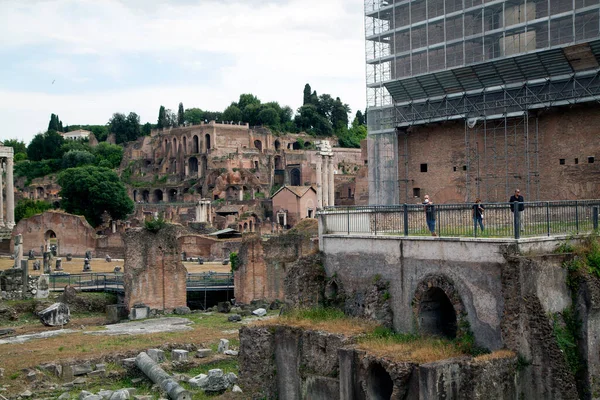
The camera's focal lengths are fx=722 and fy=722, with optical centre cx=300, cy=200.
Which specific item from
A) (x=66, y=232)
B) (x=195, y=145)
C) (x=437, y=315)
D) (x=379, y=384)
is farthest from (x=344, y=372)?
(x=195, y=145)

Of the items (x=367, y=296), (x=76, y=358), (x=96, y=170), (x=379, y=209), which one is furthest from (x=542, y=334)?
(x=96, y=170)

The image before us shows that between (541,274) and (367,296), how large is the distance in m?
3.81

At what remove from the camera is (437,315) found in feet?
46.4

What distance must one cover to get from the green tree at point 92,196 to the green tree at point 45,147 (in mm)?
43360

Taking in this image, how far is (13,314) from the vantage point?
27.2m

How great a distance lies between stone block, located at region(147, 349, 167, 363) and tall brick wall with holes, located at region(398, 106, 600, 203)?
1183cm

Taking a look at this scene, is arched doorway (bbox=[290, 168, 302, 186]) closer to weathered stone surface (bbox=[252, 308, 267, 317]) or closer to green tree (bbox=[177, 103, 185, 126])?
green tree (bbox=[177, 103, 185, 126])

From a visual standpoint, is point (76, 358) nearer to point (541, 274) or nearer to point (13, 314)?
point (13, 314)

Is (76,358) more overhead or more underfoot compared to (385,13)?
more underfoot

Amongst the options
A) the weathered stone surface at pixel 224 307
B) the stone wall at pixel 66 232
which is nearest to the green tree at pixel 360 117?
the stone wall at pixel 66 232

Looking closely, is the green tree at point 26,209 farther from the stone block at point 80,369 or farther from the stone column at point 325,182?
the stone block at point 80,369

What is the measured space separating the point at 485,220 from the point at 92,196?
56.5 meters

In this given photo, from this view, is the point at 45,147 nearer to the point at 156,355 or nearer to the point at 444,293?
the point at 156,355

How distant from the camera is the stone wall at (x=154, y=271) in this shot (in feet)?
91.4
